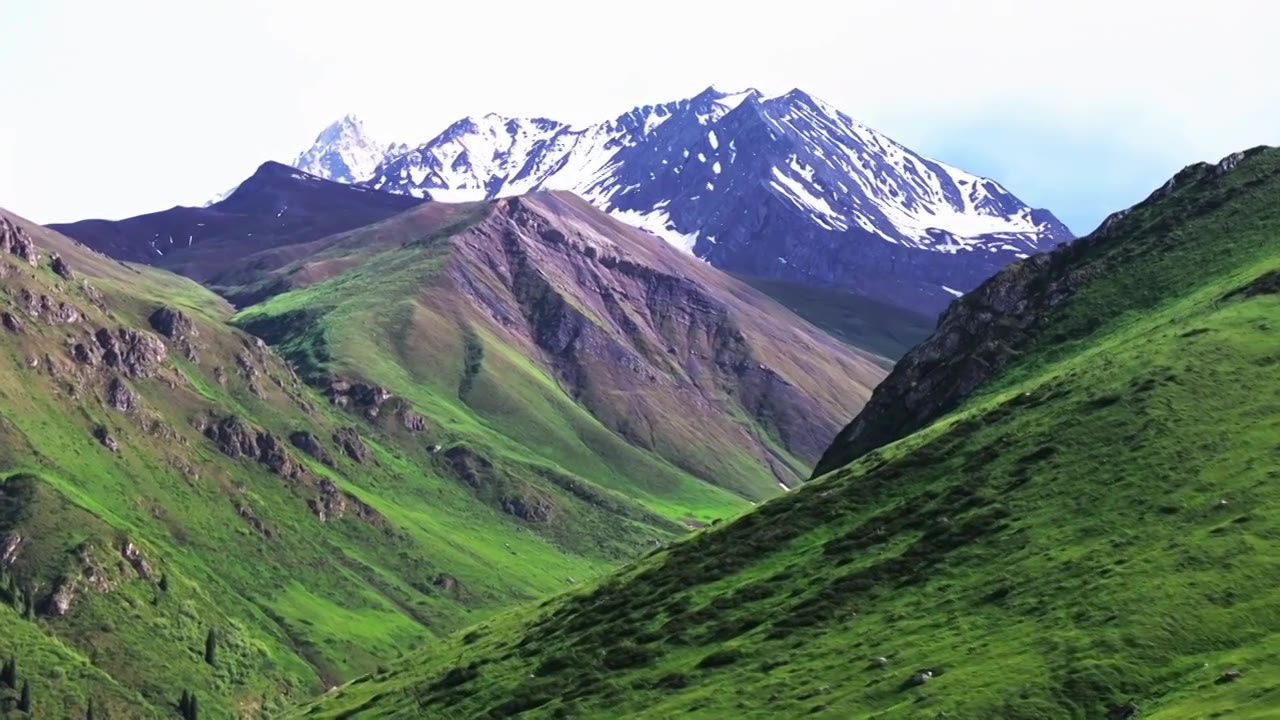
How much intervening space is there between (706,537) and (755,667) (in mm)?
54137

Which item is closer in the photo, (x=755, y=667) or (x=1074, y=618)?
(x=1074, y=618)

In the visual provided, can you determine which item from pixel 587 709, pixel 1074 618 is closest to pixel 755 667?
pixel 587 709

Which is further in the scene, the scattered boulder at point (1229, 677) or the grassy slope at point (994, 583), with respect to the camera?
the grassy slope at point (994, 583)

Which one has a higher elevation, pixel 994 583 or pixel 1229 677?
pixel 994 583

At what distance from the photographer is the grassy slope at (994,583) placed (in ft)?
322

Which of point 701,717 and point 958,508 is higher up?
point 958,508

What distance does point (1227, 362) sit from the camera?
153000 millimetres

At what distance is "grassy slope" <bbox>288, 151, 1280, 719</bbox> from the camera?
9812 centimetres

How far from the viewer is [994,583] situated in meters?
123

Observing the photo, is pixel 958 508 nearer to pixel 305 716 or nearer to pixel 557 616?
pixel 557 616

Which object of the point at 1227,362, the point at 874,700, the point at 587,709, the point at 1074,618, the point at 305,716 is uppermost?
the point at 1227,362

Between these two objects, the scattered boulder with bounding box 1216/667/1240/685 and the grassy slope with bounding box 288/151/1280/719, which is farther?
the grassy slope with bounding box 288/151/1280/719

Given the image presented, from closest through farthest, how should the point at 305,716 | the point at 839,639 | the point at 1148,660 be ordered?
1. the point at 1148,660
2. the point at 839,639
3. the point at 305,716

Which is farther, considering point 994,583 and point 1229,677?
point 994,583
